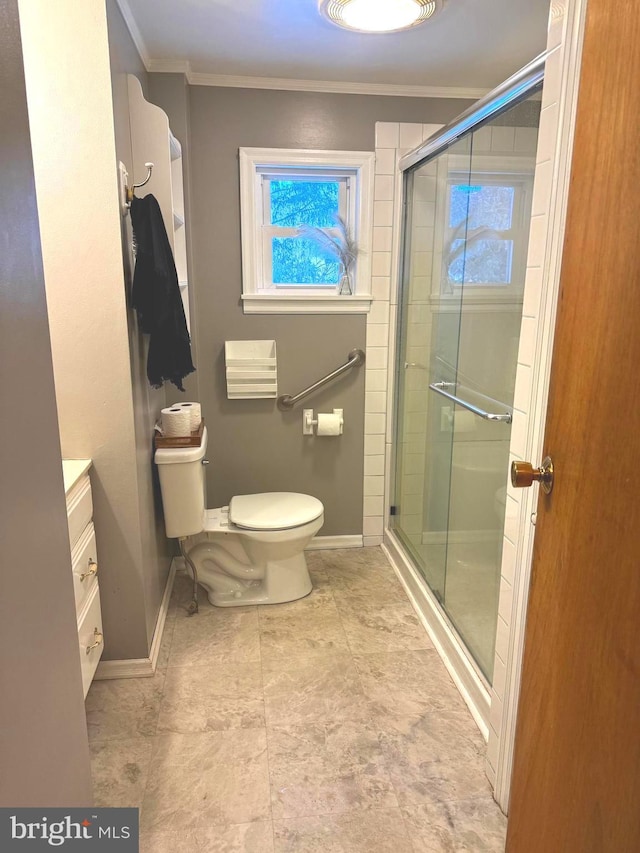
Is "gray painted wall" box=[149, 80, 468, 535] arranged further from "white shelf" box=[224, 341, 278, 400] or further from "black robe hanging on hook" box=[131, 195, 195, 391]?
"black robe hanging on hook" box=[131, 195, 195, 391]

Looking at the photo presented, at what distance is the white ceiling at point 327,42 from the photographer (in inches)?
78.2

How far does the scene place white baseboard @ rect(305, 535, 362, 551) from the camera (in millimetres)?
3189

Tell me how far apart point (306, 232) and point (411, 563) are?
1689 millimetres

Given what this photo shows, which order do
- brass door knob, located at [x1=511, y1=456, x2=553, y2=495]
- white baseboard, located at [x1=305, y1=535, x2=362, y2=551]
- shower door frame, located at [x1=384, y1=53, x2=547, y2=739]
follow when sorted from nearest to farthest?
brass door knob, located at [x1=511, y1=456, x2=553, y2=495] → shower door frame, located at [x1=384, y1=53, x2=547, y2=739] → white baseboard, located at [x1=305, y1=535, x2=362, y2=551]

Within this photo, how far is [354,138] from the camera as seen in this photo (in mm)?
2762

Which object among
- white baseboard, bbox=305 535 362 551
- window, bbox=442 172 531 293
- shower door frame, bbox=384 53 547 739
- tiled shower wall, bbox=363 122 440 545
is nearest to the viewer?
shower door frame, bbox=384 53 547 739

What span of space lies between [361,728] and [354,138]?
247cm

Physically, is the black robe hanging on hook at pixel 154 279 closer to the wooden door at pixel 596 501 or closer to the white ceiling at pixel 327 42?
the white ceiling at pixel 327 42

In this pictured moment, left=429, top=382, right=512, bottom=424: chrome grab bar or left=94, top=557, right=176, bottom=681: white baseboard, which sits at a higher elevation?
left=429, top=382, right=512, bottom=424: chrome grab bar

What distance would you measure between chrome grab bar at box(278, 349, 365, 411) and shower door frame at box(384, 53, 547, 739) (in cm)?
18

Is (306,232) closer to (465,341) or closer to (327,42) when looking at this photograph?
(327,42)

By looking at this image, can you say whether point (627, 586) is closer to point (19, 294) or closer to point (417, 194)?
point (19, 294)

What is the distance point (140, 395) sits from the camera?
211 cm
